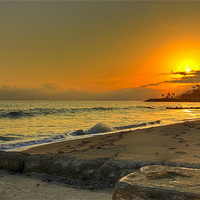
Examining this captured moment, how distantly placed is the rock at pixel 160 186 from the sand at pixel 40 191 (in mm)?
1271

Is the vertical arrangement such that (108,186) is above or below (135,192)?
below

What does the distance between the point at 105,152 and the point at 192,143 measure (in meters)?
2.50

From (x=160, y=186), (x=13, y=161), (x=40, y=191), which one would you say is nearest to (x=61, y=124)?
(x=13, y=161)

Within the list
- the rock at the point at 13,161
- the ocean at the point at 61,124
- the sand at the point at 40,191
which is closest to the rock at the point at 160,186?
the sand at the point at 40,191

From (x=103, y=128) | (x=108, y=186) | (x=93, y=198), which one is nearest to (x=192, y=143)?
(x=108, y=186)

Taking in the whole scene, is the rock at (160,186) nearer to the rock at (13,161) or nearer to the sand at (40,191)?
the sand at (40,191)

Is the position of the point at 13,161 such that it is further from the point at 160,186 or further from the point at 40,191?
the point at 160,186

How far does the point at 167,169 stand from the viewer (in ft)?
7.83

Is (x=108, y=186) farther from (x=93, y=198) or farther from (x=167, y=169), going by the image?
(x=167, y=169)

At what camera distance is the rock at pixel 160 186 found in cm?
174

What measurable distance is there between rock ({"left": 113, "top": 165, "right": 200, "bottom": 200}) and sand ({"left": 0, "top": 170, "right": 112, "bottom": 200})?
4.17 ft

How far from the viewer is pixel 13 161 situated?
468cm

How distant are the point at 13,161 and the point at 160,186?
Answer: 146 inches

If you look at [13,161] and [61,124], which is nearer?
[13,161]
